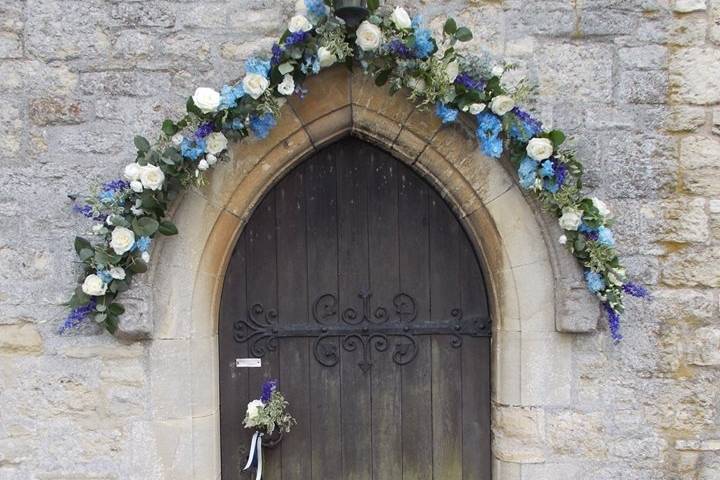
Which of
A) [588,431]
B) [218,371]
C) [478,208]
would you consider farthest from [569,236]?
[218,371]

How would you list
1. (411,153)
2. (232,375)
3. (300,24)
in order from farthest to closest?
(232,375) < (411,153) < (300,24)

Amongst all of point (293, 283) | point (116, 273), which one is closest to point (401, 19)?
point (293, 283)

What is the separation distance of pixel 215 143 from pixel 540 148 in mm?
1358

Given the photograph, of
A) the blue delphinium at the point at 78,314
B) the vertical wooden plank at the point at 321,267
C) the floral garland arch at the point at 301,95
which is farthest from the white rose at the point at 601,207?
the blue delphinium at the point at 78,314

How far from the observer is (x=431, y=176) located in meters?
2.95

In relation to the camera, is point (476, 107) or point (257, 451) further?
point (257, 451)

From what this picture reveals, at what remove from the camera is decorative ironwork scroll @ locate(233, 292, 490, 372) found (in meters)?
3.07

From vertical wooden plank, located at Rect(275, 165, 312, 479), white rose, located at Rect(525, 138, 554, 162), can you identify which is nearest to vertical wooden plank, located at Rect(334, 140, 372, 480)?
vertical wooden plank, located at Rect(275, 165, 312, 479)

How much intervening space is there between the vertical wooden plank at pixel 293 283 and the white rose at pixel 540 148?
110cm

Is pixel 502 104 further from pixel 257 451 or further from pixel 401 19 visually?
pixel 257 451

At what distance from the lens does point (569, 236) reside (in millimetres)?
2721

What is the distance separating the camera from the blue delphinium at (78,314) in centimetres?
264

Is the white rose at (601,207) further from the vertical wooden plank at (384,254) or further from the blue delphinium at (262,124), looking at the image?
the blue delphinium at (262,124)

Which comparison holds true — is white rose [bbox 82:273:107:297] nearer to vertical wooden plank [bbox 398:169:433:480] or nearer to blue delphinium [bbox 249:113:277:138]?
blue delphinium [bbox 249:113:277:138]
